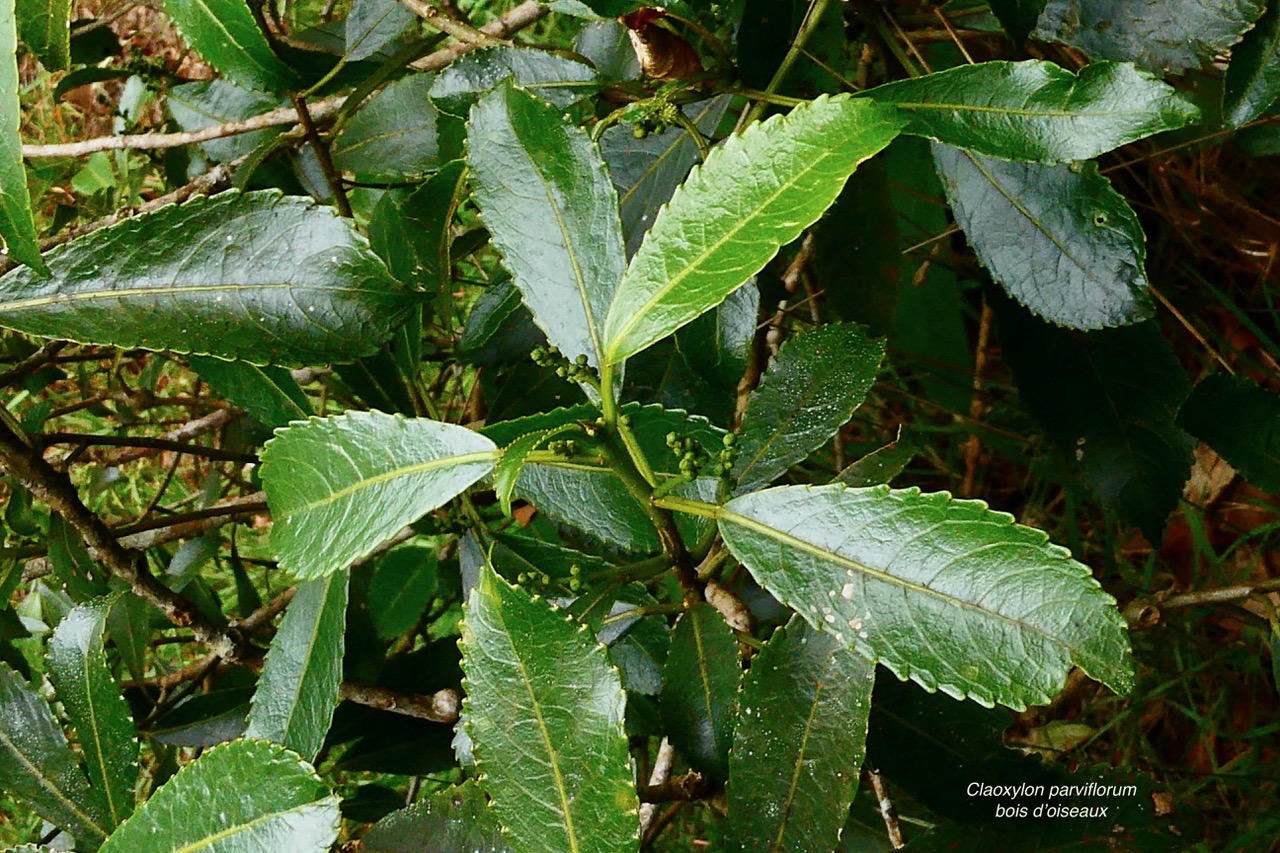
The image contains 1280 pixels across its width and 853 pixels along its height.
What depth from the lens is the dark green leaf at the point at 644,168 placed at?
34.4 inches

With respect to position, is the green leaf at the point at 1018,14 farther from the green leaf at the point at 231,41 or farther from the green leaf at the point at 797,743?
the green leaf at the point at 231,41

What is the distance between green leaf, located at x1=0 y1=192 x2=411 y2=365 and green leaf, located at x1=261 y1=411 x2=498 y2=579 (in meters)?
0.10

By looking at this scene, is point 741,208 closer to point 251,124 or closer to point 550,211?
point 550,211

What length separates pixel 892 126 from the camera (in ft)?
1.65

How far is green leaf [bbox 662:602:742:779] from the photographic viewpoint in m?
0.73

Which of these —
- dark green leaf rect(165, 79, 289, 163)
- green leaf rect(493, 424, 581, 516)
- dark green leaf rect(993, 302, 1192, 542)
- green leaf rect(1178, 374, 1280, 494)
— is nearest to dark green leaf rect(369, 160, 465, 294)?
green leaf rect(493, 424, 581, 516)

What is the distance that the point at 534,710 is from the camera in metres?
0.58

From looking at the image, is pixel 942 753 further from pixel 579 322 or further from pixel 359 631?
pixel 359 631

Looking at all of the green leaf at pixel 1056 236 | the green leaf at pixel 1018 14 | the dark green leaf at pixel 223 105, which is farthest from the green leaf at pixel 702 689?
the dark green leaf at pixel 223 105

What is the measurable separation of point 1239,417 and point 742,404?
1.63 feet

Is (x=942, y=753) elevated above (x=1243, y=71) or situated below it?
below

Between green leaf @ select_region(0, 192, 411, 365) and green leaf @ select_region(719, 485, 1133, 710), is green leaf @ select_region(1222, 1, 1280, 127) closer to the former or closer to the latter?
green leaf @ select_region(719, 485, 1133, 710)

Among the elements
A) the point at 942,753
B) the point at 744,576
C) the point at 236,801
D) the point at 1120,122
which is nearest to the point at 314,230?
the point at 236,801

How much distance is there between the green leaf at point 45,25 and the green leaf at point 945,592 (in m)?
0.59
